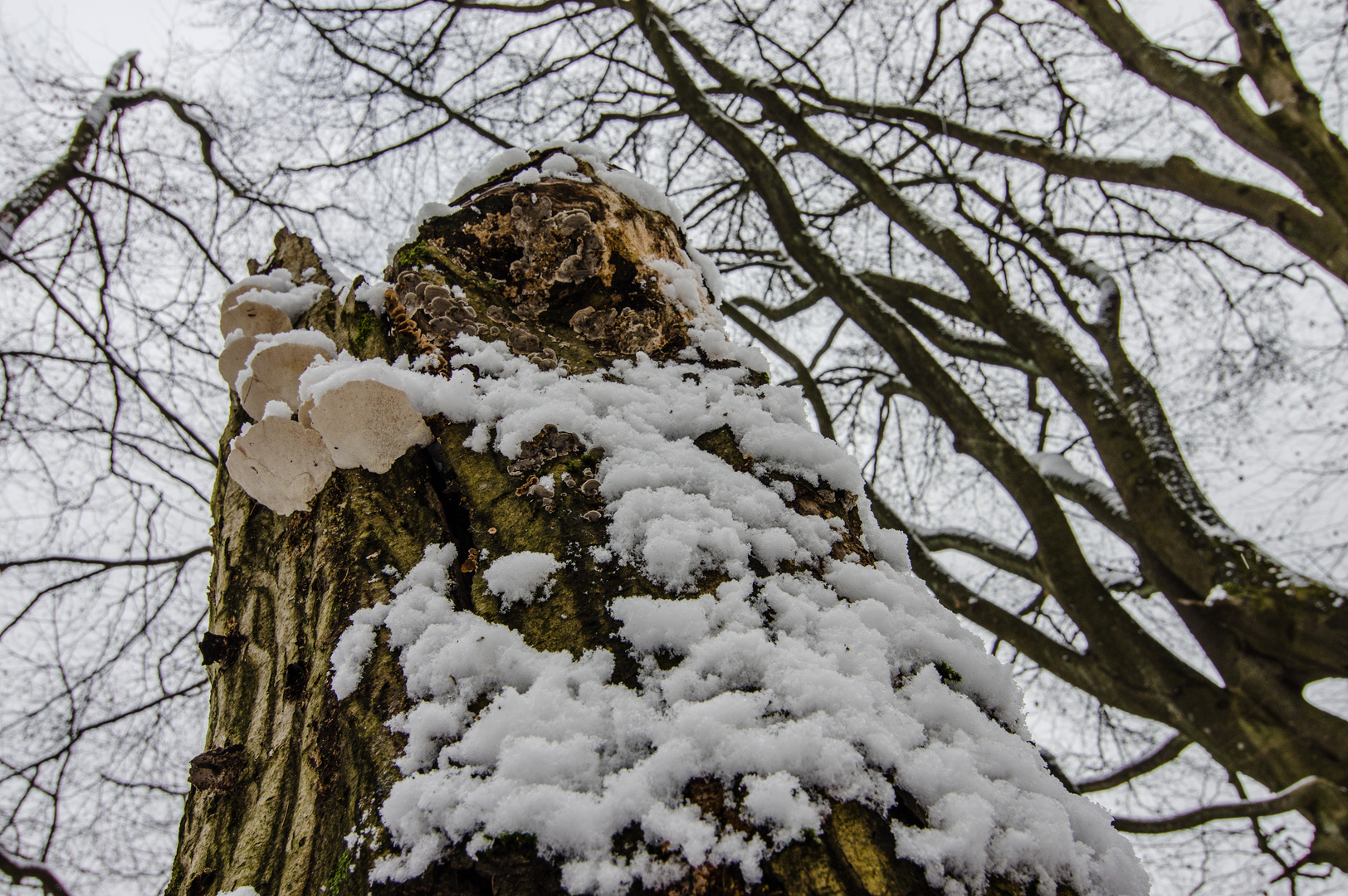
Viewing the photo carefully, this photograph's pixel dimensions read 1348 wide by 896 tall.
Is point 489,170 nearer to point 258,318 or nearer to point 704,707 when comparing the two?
point 258,318

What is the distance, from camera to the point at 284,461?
1180 millimetres

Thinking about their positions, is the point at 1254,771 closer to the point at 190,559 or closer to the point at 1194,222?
the point at 1194,222

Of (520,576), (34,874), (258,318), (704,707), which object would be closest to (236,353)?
(258,318)

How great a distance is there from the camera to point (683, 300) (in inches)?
59.6

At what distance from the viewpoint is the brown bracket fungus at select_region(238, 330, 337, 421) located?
132cm

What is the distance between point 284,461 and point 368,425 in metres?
0.23

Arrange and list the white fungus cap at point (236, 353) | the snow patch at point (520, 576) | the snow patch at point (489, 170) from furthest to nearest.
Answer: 1. the snow patch at point (489, 170)
2. the white fungus cap at point (236, 353)
3. the snow patch at point (520, 576)

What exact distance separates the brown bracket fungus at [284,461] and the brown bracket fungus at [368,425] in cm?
6

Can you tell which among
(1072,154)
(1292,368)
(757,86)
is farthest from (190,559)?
(1292,368)

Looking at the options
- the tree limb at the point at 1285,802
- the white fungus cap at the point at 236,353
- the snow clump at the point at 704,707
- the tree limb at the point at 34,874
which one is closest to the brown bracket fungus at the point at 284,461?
the snow clump at the point at 704,707

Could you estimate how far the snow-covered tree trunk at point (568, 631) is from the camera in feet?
2.06

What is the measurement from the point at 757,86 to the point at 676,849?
14.6 ft

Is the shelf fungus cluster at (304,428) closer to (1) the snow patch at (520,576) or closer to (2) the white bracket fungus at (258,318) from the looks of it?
(2) the white bracket fungus at (258,318)

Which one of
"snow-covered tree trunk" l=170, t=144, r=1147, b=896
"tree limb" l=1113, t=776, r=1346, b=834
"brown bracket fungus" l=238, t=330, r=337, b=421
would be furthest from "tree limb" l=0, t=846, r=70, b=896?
"tree limb" l=1113, t=776, r=1346, b=834
